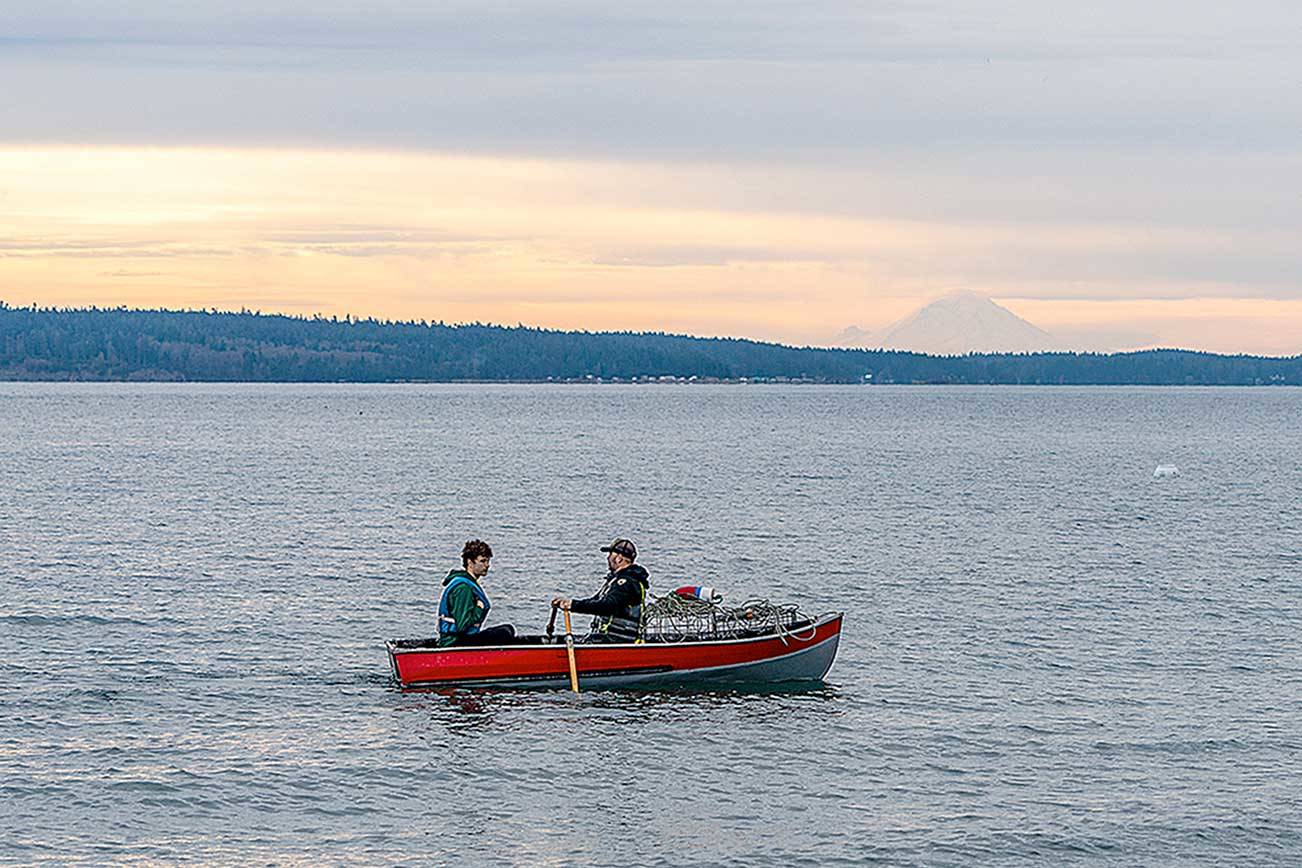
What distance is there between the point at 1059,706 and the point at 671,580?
1651 cm

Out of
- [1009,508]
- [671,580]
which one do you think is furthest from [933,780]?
[1009,508]

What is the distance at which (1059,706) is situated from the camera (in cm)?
2555

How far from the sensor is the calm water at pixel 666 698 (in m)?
19.2

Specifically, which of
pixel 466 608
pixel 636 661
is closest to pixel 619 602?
pixel 636 661

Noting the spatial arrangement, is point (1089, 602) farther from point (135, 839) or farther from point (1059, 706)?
point (135, 839)

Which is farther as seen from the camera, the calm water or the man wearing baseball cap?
the man wearing baseball cap

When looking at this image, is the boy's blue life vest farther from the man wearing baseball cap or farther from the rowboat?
the man wearing baseball cap

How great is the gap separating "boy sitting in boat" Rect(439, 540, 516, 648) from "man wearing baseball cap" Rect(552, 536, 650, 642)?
1.12 meters

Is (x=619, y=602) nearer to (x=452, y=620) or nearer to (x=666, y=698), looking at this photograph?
(x=666, y=698)

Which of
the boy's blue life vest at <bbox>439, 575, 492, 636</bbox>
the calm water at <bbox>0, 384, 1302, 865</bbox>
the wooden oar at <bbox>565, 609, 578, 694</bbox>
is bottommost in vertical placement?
the calm water at <bbox>0, 384, 1302, 865</bbox>

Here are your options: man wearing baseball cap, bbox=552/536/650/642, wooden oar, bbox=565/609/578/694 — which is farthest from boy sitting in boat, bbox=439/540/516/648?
man wearing baseball cap, bbox=552/536/650/642

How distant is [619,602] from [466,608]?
2254 millimetres

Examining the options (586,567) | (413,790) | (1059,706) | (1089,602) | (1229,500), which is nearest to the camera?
(413,790)

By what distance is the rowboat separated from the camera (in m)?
25.3
